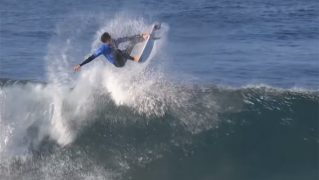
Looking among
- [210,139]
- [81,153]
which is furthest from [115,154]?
[210,139]

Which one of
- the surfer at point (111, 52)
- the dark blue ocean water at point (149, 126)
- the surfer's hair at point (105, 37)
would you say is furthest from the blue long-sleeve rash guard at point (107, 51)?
the dark blue ocean water at point (149, 126)

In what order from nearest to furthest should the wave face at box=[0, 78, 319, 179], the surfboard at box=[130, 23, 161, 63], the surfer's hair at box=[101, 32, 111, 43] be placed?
the wave face at box=[0, 78, 319, 179] → the surfer's hair at box=[101, 32, 111, 43] → the surfboard at box=[130, 23, 161, 63]

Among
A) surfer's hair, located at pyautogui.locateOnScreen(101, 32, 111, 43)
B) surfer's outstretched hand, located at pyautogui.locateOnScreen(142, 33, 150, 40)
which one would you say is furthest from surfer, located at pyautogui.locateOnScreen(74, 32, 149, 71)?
surfer's outstretched hand, located at pyautogui.locateOnScreen(142, 33, 150, 40)

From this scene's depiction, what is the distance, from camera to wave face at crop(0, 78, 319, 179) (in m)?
13.7

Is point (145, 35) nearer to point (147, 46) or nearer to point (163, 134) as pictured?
point (147, 46)

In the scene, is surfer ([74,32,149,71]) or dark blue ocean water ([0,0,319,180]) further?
surfer ([74,32,149,71])

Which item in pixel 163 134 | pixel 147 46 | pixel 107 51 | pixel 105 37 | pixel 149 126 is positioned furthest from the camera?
pixel 147 46

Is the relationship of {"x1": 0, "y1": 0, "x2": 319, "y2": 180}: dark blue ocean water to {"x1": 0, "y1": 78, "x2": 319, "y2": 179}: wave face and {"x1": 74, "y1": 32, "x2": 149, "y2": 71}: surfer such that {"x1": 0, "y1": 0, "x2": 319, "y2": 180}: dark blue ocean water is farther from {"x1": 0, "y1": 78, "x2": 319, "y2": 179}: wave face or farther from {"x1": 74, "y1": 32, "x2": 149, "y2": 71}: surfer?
{"x1": 74, "y1": 32, "x2": 149, "y2": 71}: surfer

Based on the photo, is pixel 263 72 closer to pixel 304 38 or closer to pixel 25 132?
pixel 304 38

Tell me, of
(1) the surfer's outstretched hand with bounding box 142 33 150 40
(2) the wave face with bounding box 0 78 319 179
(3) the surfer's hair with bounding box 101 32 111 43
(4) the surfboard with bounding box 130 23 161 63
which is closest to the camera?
(2) the wave face with bounding box 0 78 319 179

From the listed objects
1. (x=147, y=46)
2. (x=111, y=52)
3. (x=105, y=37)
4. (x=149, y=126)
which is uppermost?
(x=105, y=37)

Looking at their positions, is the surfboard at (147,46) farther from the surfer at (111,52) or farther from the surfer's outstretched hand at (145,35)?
the surfer at (111,52)

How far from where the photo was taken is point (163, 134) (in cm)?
1437

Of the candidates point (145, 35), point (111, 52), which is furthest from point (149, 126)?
point (145, 35)
